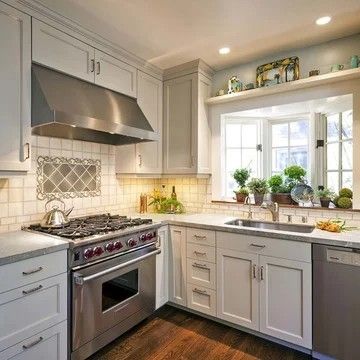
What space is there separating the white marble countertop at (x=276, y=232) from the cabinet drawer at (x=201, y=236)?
0.05 m

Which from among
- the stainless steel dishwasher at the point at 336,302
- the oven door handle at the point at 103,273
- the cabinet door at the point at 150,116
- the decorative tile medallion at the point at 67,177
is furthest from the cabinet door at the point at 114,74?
the stainless steel dishwasher at the point at 336,302

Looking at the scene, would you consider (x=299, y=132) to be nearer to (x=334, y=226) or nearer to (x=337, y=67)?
(x=337, y=67)

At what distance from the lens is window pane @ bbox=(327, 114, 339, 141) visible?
255 centimetres

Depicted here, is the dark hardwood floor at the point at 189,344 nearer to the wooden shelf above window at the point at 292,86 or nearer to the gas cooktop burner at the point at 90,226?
the gas cooktop burner at the point at 90,226

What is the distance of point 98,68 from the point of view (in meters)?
2.24

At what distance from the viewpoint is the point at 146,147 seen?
2791 millimetres

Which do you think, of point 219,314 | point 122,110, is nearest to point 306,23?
point 122,110

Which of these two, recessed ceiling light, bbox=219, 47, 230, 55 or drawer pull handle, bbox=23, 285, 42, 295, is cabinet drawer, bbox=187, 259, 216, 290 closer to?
drawer pull handle, bbox=23, 285, 42, 295

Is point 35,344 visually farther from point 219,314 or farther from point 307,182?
point 307,182

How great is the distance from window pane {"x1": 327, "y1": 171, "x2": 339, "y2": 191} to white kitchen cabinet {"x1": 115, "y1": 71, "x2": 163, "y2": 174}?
174cm

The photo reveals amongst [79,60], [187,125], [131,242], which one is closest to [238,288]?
[131,242]

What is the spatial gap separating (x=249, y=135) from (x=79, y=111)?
194cm

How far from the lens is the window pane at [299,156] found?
2801 mm

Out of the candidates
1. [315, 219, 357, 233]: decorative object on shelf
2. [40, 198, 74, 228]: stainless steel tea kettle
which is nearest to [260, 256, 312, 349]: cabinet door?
[315, 219, 357, 233]: decorative object on shelf
